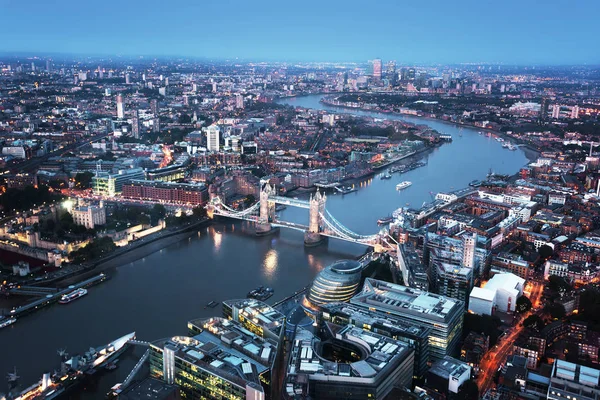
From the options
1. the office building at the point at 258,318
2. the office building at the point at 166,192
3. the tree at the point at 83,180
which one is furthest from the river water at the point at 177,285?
the tree at the point at 83,180

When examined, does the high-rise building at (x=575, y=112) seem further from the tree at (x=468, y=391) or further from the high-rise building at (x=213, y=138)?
the tree at (x=468, y=391)

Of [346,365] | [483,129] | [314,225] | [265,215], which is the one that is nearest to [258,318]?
[346,365]

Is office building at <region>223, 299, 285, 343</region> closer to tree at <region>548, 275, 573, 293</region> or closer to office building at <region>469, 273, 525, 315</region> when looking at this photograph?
office building at <region>469, 273, 525, 315</region>

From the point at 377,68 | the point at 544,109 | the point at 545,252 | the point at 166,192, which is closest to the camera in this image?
the point at 545,252

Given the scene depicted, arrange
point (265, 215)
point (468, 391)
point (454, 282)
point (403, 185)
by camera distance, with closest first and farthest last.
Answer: point (468, 391)
point (454, 282)
point (265, 215)
point (403, 185)

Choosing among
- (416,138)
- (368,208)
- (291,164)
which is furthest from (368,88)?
(368,208)

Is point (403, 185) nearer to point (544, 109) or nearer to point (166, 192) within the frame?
point (166, 192)

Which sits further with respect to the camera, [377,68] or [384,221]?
[377,68]
